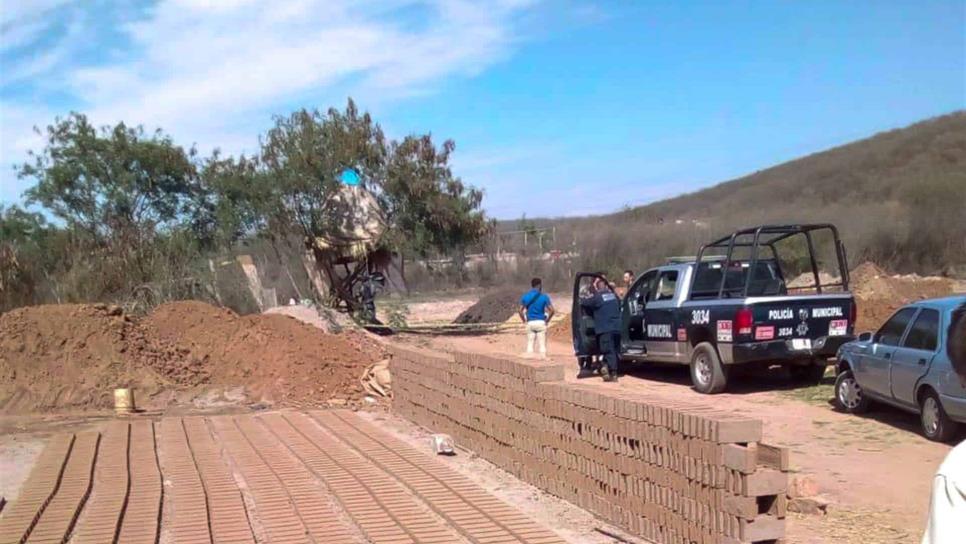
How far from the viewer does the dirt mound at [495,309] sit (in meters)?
33.7

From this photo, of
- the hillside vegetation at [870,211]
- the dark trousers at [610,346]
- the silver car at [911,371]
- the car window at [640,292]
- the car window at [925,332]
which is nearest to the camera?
the silver car at [911,371]

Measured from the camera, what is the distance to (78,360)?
17.1m

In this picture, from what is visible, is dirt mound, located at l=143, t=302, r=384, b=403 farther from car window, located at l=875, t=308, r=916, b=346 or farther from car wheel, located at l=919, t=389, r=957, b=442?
car wheel, located at l=919, t=389, r=957, b=442

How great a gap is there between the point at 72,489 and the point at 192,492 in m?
1.17

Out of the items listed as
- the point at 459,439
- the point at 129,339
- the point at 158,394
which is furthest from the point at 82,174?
the point at 459,439

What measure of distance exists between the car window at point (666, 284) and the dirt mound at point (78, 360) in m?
8.38

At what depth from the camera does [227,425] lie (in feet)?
43.8

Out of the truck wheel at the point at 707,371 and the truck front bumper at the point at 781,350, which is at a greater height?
the truck front bumper at the point at 781,350

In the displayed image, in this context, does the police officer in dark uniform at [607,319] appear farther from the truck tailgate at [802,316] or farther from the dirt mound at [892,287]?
the dirt mound at [892,287]

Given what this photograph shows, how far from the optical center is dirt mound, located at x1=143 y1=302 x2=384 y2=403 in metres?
16.4

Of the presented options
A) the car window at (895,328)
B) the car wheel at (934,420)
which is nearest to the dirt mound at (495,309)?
the car window at (895,328)

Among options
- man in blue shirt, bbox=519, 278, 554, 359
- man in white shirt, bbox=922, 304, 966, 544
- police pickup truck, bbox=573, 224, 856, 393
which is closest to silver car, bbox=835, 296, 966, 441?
police pickup truck, bbox=573, 224, 856, 393

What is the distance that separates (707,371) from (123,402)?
927 cm

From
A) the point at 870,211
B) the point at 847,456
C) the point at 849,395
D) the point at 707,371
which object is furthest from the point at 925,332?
the point at 870,211
